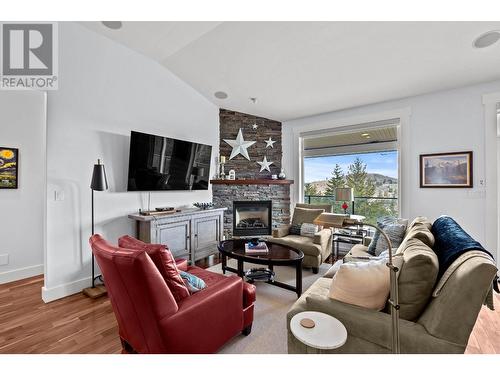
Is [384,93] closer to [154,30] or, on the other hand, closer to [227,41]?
[227,41]

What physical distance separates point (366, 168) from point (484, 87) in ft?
6.04

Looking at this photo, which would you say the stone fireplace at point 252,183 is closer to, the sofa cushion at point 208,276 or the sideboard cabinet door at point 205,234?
the sideboard cabinet door at point 205,234

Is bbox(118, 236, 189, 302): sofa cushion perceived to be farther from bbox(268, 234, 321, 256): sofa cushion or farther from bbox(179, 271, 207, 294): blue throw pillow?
bbox(268, 234, 321, 256): sofa cushion

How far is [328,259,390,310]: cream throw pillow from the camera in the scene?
1.40 m

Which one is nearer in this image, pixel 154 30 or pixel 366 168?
pixel 154 30

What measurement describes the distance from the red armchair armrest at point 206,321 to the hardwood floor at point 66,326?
29.6 inches

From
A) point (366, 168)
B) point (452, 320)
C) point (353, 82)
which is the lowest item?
point (452, 320)

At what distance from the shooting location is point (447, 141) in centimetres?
343

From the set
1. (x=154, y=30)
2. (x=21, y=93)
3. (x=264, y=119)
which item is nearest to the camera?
(x=154, y=30)

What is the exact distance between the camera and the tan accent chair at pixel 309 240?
3318 mm

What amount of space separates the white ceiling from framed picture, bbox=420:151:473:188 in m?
1.00

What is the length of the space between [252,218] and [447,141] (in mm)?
3381
